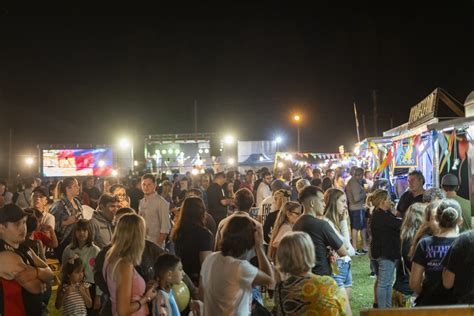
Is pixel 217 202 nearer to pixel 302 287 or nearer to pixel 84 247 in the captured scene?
pixel 84 247

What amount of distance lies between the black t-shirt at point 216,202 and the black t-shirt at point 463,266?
7217 millimetres

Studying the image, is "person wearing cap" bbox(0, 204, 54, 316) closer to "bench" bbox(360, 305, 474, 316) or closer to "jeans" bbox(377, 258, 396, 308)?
"bench" bbox(360, 305, 474, 316)

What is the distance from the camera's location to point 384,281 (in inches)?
275

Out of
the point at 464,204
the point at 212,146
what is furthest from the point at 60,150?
the point at 464,204

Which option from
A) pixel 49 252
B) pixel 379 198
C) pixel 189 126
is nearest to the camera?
pixel 379 198

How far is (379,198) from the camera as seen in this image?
7023mm

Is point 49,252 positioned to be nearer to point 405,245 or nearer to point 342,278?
point 342,278

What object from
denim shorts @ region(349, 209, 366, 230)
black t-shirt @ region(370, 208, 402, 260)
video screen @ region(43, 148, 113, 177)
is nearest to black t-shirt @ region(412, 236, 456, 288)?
black t-shirt @ region(370, 208, 402, 260)

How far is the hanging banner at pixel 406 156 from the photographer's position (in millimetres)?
11141

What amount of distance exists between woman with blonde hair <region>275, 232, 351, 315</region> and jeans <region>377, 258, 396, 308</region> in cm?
370

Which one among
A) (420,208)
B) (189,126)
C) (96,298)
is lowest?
(96,298)

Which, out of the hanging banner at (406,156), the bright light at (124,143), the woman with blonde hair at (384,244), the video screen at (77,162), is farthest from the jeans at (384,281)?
the video screen at (77,162)

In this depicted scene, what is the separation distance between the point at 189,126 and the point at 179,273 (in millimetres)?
52875

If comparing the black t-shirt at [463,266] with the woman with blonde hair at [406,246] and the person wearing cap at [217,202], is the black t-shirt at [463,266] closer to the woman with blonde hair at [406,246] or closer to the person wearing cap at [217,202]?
the woman with blonde hair at [406,246]
